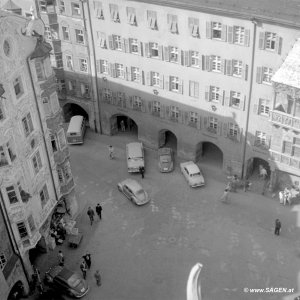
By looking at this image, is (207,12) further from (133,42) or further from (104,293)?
(104,293)

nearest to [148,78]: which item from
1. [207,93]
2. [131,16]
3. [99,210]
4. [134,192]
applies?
[131,16]

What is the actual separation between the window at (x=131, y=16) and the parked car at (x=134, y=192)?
53.7 feet

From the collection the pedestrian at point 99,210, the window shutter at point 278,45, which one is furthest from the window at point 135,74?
the window shutter at point 278,45

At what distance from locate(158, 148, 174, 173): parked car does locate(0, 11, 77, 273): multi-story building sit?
44.2 feet

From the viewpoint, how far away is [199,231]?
49406mm

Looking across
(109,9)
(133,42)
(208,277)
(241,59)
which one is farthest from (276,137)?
(109,9)

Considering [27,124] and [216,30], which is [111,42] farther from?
[27,124]

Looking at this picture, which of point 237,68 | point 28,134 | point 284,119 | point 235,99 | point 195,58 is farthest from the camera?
point 195,58

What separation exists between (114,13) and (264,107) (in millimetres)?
18629

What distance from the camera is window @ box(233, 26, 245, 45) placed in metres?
47.4

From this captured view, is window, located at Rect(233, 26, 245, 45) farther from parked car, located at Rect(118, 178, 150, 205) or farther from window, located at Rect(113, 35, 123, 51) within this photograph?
parked car, located at Rect(118, 178, 150, 205)

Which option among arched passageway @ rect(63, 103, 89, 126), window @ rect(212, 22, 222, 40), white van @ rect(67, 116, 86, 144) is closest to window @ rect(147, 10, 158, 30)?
window @ rect(212, 22, 222, 40)

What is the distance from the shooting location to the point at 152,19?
5231 centimetres

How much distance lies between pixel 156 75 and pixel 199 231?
1753 centimetres
